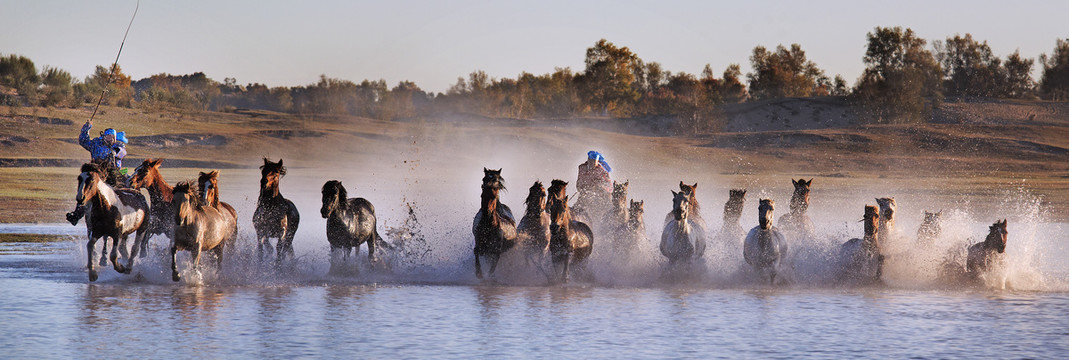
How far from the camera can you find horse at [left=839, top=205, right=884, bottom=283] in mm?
15750

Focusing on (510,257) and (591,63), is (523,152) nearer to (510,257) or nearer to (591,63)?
(510,257)

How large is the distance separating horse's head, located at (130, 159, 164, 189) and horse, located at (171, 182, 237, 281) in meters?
1.02

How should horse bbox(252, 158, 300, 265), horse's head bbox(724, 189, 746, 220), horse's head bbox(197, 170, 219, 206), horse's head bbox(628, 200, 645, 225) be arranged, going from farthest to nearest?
horse's head bbox(724, 189, 746, 220), horse's head bbox(628, 200, 645, 225), horse bbox(252, 158, 300, 265), horse's head bbox(197, 170, 219, 206)

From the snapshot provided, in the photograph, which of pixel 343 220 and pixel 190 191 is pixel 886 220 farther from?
pixel 190 191

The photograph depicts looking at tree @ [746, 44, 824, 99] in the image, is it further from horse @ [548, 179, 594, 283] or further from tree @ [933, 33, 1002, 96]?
horse @ [548, 179, 594, 283]

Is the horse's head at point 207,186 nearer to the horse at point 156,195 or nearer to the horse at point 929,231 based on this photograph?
the horse at point 156,195

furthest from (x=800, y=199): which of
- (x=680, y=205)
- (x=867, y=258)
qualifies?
(x=680, y=205)

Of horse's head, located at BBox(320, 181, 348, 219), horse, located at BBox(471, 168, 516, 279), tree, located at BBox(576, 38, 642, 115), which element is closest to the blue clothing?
horse's head, located at BBox(320, 181, 348, 219)

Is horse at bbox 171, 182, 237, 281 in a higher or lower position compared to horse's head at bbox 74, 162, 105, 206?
lower

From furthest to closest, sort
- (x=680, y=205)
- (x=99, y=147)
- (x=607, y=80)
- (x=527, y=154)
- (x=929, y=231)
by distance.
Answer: (x=607, y=80) → (x=527, y=154) → (x=99, y=147) → (x=929, y=231) → (x=680, y=205)

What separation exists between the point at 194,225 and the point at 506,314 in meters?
4.14

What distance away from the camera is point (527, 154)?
5053cm

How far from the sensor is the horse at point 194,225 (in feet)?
46.8

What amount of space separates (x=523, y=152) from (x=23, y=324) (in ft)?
130
